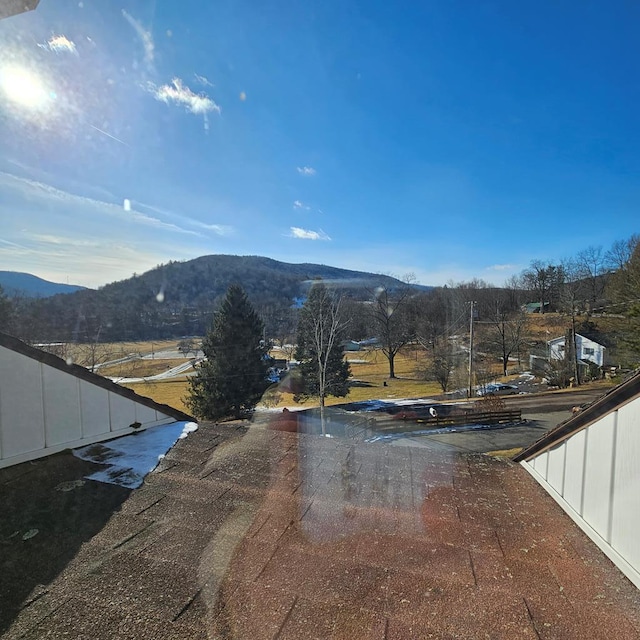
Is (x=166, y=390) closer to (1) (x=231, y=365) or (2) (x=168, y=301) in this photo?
(1) (x=231, y=365)

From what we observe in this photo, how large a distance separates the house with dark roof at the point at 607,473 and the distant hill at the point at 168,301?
16340 millimetres

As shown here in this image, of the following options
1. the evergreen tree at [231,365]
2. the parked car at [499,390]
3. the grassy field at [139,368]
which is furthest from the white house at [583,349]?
the grassy field at [139,368]

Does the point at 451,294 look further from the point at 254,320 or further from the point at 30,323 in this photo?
the point at 30,323

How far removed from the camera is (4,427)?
2447 millimetres

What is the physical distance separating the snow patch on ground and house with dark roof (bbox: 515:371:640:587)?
2.88 metres

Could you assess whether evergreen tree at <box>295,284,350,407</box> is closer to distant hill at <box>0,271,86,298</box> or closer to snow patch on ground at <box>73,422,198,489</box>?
distant hill at <box>0,271,86,298</box>

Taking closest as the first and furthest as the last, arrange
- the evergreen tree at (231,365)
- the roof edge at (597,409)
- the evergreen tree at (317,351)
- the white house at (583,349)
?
the roof edge at (597,409), the evergreen tree at (231,365), the evergreen tree at (317,351), the white house at (583,349)

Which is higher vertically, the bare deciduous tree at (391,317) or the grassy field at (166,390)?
the bare deciduous tree at (391,317)

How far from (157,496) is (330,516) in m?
1.14

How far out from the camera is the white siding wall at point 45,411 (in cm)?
247

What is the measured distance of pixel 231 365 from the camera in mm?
17609

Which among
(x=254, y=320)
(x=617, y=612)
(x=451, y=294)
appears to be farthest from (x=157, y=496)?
(x=451, y=294)

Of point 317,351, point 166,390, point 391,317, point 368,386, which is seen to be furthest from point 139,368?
point 391,317

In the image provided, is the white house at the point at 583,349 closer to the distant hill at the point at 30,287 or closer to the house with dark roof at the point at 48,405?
the house with dark roof at the point at 48,405
